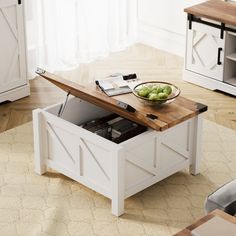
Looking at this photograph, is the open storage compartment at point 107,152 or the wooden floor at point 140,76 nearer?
the open storage compartment at point 107,152

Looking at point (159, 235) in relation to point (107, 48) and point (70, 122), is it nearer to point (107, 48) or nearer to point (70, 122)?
point (70, 122)

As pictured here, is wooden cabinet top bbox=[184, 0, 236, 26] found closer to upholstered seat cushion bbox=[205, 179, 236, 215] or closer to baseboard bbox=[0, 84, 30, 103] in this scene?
baseboard bbox=[0, 84, 30, 103]

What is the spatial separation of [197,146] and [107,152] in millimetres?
691

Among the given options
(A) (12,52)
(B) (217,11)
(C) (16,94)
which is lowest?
(C) (16,94)

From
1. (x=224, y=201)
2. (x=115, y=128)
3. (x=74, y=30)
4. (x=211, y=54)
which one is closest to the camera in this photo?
(x=224, y=201)

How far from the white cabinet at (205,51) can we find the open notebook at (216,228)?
2664 mm

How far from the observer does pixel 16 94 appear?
5.62m

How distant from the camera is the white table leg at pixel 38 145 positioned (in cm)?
441

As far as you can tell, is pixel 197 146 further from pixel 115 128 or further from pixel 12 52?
pixel 12 52

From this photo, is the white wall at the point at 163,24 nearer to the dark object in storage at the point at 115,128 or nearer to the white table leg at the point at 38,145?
the dark object in storage at the point at 115,128

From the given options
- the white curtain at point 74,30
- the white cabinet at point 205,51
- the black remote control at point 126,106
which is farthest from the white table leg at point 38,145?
the white cabinet at point 205,51

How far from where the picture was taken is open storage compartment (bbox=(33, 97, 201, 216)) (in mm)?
4070

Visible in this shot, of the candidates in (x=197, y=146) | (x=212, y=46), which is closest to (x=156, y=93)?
(x=197, y=146)

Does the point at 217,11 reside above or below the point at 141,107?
above
